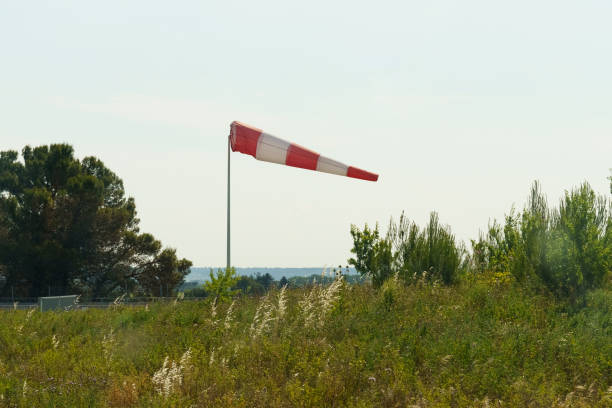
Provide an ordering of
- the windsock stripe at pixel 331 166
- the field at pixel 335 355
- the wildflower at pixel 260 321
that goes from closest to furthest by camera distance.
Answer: the field at pixel 335 355
the wildflower at pixel 260 321
the windsock stripe at pixel 331 166

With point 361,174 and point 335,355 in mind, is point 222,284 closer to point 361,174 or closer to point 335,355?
point 361,174

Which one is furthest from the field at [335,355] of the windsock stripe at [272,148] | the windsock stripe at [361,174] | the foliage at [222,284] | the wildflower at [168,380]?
the windsock stripe at [272,148]

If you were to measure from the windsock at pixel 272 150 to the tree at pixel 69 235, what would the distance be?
27182 mm

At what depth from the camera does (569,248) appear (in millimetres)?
14484

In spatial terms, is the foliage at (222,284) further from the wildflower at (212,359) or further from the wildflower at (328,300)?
the wildflower at (212,359)

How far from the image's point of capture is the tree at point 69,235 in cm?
3994

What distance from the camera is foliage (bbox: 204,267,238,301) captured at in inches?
608

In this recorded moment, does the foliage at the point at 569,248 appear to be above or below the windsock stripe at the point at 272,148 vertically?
below

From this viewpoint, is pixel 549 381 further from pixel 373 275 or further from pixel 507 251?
pixel 507 251

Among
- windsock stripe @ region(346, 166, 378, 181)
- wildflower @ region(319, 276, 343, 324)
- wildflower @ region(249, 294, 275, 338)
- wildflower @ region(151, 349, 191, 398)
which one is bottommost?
wildflower @ region(151, 349, 191, 398)

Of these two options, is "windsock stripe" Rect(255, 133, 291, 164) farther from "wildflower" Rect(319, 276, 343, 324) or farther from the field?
"wildflower" Rect(319, 276, 343, 324)

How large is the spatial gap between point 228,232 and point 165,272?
2882 centimetres

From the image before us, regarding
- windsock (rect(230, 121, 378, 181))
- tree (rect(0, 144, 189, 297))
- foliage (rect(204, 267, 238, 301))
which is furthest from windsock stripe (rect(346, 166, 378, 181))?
tree (rect(0, 144, 189, 297))

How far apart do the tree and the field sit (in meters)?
27.9
